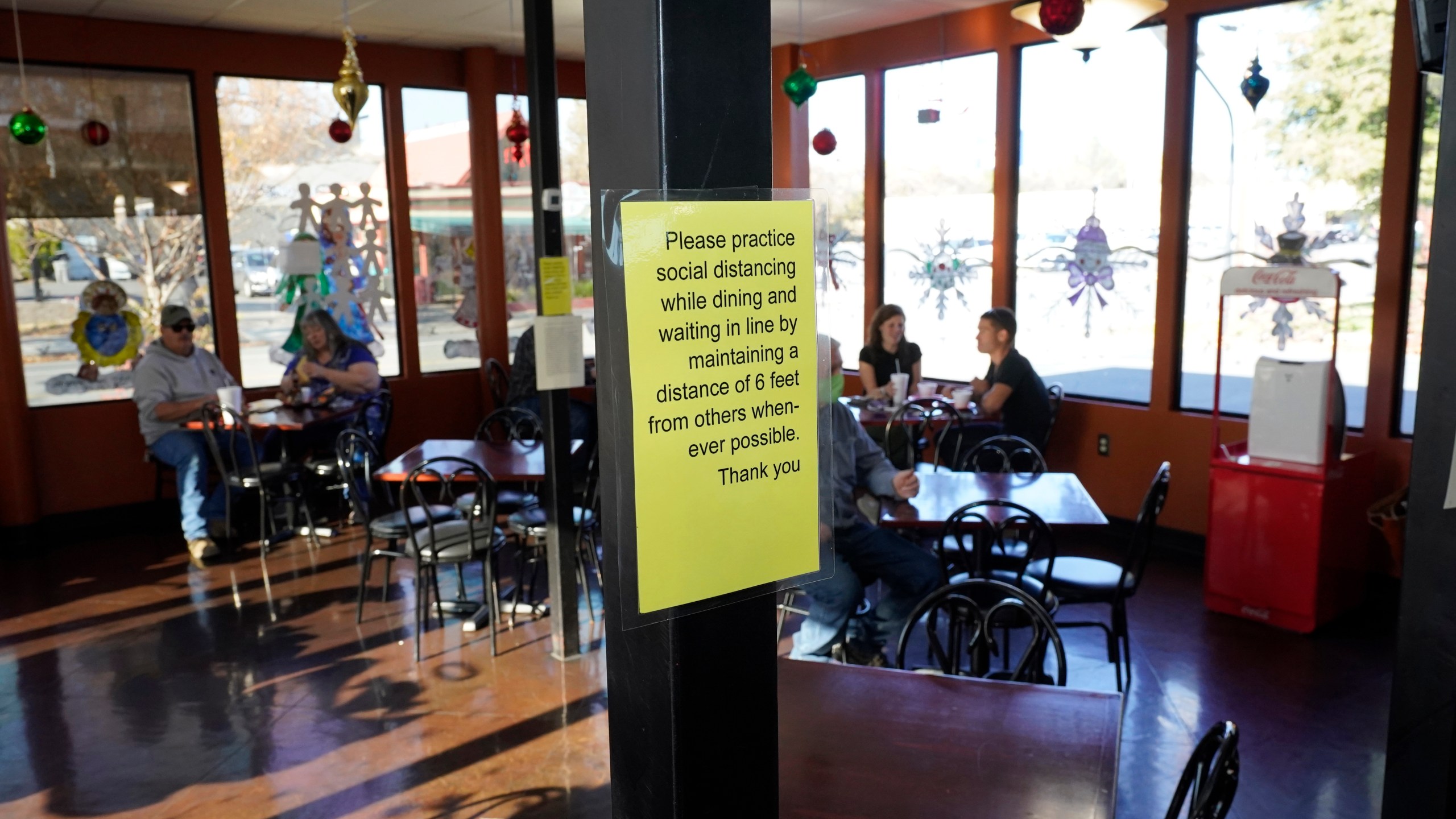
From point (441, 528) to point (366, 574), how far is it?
1.56 feet

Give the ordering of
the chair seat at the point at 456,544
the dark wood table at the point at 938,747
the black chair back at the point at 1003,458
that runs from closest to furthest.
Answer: the dark wood table at the point at 938,747 < the chair seat at the point at 456,544 < the black chair back at the point at 1003,458

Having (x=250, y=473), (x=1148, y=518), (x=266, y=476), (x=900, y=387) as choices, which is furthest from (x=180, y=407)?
(x=1148, y=518)

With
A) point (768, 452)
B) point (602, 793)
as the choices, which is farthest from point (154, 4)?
point (768, 452)

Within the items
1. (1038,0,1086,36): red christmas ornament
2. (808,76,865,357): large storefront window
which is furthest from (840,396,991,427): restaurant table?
(1038,0,1086,36): red christmas ornament

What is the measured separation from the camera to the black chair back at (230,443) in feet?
18.7

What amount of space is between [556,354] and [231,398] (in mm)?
2660

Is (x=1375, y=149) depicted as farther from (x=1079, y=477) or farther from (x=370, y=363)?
(x=370, y=363)

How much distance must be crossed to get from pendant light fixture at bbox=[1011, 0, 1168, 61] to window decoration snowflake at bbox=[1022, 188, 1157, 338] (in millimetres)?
2468

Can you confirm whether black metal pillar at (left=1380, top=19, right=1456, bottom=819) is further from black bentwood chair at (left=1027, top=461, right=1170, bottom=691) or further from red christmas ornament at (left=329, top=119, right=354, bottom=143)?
red christmas ornament at (left=329, top=119, right=354, bottom=143)

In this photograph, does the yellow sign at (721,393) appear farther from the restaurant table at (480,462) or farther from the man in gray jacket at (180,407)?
the man in gray jacket at (180,407)

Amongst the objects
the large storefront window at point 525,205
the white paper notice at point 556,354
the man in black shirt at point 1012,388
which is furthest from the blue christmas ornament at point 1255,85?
the large storefront window at point 525,205

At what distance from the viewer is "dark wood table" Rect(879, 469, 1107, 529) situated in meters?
3.59

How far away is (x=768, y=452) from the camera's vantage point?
1041mm

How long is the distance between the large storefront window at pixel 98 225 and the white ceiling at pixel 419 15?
48 centimetres
